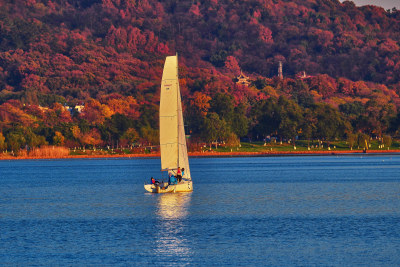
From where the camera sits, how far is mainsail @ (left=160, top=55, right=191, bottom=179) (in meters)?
80.0

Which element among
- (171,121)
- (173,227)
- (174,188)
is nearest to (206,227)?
(173,227)

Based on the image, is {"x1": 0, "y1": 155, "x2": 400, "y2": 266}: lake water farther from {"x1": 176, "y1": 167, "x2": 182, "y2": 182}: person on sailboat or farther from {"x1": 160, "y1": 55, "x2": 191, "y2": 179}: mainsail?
{"x1": 160, "y1": 55, "x2": 191, "y2": 179}: mainsail

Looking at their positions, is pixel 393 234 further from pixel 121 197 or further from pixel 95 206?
pixel 121 197

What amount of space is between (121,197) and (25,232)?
32423 mm

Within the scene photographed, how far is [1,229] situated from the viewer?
58688mm

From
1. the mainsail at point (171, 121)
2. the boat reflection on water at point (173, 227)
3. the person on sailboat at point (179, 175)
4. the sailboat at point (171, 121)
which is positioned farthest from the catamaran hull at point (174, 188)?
the mainsail at point (171, 121)

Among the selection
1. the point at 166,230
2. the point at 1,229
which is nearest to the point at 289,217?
the point at 166,230

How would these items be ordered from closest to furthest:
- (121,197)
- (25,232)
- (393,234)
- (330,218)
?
(393,234)
(25,232)
(330,218)
(121,197)

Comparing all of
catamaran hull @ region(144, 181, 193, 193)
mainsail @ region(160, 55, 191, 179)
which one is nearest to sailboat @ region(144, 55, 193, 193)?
mainsail @ region(160, 55, 191, 179)

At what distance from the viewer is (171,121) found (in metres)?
80.6

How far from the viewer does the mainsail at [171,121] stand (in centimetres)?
8000

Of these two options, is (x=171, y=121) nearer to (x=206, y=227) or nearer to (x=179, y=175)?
(x=179, y=175)

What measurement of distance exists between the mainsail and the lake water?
4.92m

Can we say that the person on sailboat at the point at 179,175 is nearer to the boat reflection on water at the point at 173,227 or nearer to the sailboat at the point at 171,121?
the sailboat at the point at 171,121
